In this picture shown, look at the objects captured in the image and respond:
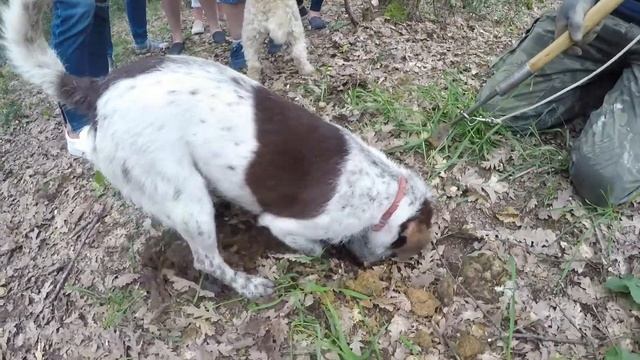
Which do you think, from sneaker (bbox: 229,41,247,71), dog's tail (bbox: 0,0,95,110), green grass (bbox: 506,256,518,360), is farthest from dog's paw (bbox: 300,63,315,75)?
green grass (bbox: 506,256,518,360)

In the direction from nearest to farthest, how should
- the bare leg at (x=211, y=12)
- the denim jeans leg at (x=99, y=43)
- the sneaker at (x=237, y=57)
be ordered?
1. the denim jeans leg at (x=99, y=43)
2. the sneaker at (x=237, y=57)
3. the bare leg at (x=211, y=12)

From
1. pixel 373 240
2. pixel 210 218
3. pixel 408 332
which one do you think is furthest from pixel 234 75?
pixel 408 332

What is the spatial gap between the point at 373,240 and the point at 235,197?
2.59ft

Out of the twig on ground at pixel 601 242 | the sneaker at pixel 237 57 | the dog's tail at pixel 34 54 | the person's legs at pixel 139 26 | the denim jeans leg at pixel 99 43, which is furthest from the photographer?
the person's legs at pixel 139 26

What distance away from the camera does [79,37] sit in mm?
3270

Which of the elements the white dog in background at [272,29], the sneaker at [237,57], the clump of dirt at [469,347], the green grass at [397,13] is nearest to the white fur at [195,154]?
the clump of dirt at [469,347]

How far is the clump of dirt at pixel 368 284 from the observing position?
281cm

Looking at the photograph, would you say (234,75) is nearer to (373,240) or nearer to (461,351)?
(373,240)

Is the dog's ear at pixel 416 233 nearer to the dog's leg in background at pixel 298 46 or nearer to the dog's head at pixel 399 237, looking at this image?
the dog's head at pixel 399 237

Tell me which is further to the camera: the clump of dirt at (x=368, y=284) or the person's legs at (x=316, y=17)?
the person's legs at (x=316, y=17)

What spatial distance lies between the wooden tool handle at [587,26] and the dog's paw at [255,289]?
2157mm

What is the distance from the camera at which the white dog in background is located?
14.1ft

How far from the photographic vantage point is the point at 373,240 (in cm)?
275

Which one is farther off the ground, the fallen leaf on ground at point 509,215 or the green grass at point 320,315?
the fallen leaf on ground at point 509,215
